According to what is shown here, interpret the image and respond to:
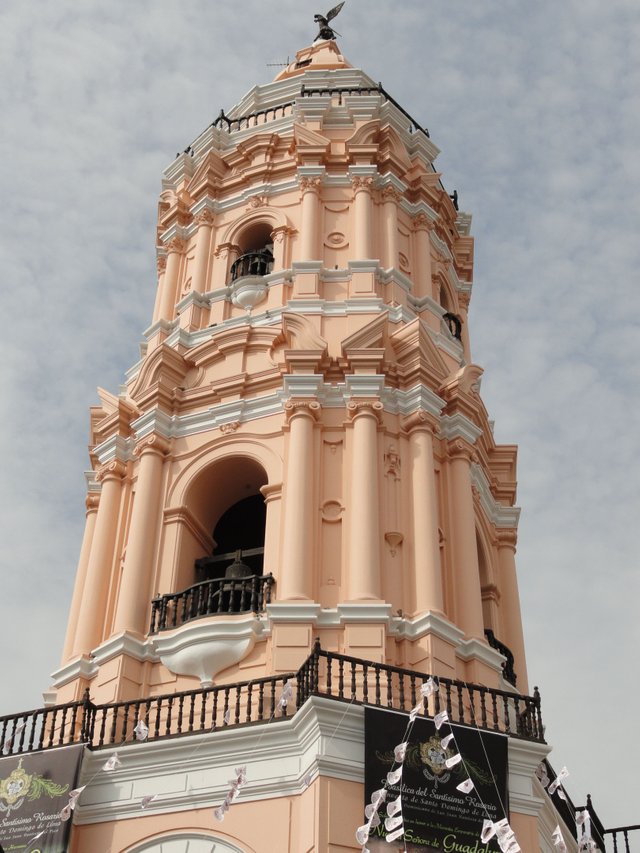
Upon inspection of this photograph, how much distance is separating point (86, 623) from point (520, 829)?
260 inches

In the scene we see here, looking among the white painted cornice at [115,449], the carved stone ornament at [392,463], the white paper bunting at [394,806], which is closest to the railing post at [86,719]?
the white paper bunting at [394,806]

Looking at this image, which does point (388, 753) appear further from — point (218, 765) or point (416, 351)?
point (416, 351)

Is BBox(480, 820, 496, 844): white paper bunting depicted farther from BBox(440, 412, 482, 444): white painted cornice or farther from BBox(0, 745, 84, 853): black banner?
BBox(440, 412, 482, 444): white painted cornice

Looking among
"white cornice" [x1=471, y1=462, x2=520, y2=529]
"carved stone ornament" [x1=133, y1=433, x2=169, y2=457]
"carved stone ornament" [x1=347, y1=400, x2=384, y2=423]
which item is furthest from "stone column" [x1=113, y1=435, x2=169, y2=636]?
"white cornice" [x1=471, y1=462, x2=520, y2=529]

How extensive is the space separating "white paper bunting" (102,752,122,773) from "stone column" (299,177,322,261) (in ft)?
30.7

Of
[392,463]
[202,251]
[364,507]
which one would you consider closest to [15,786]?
[364,507]

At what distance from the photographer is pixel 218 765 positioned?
48.9ft

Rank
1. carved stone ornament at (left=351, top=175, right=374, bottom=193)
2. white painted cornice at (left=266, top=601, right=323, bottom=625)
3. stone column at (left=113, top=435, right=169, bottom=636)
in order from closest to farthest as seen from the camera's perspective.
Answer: white painted cornice at (left=266, top=601, right=323, bottom=625) < stone column at (left=113, top=435, right=169, bottom=636) < carved stone ornament at (left=351, top=175, right=374, bottom=193)

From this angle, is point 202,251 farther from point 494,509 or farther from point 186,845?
point 186,845

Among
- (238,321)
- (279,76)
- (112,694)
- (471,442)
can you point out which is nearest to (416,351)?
(471,442)

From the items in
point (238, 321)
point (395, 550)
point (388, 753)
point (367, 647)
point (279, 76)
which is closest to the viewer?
point (388, 753)

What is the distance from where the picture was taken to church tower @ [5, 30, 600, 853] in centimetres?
1492

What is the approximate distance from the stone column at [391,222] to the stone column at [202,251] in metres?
3.13

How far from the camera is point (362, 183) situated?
22.8 m
